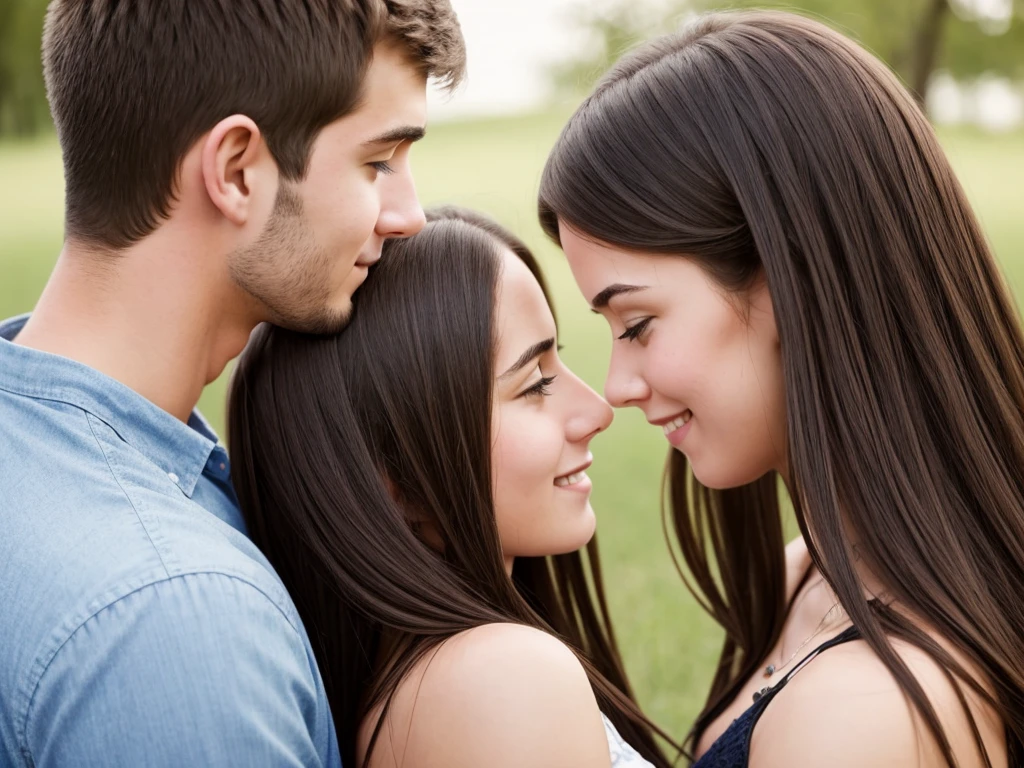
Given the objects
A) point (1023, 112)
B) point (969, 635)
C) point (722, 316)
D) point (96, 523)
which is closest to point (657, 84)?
point (722, 316)

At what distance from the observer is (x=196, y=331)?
97.7 inches

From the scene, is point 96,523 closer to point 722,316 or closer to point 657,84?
point 722,316

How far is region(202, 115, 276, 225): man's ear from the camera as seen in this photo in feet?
7.68

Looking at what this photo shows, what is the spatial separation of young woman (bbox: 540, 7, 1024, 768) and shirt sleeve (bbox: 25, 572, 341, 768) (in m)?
1.00

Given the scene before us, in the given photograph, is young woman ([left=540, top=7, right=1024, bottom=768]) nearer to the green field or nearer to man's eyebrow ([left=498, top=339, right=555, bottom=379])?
man's eyebrow ([left=498, top=339, right=555, bottom=379])

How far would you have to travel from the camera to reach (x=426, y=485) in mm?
A: 2527

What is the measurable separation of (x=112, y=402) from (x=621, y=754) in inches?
54.5

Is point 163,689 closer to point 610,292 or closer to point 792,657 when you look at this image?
point 610,292

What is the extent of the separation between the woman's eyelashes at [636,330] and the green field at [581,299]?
591 millimetres

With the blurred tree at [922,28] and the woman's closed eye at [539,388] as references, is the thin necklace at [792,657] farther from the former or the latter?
the blurred tree at [922,28]

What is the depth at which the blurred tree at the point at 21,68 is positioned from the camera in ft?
70.1

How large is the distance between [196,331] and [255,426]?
0.28 meters

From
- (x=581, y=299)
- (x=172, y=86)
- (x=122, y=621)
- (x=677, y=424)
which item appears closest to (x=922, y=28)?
(x=581, y=299)

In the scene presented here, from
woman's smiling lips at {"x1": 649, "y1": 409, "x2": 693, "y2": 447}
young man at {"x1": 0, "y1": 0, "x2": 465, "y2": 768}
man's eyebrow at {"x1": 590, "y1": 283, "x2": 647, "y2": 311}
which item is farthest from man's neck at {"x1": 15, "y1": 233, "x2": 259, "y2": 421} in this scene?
woman's smiling lips at {"x1": 649, "y1": 409, "x2": 693, "y2": 447}
